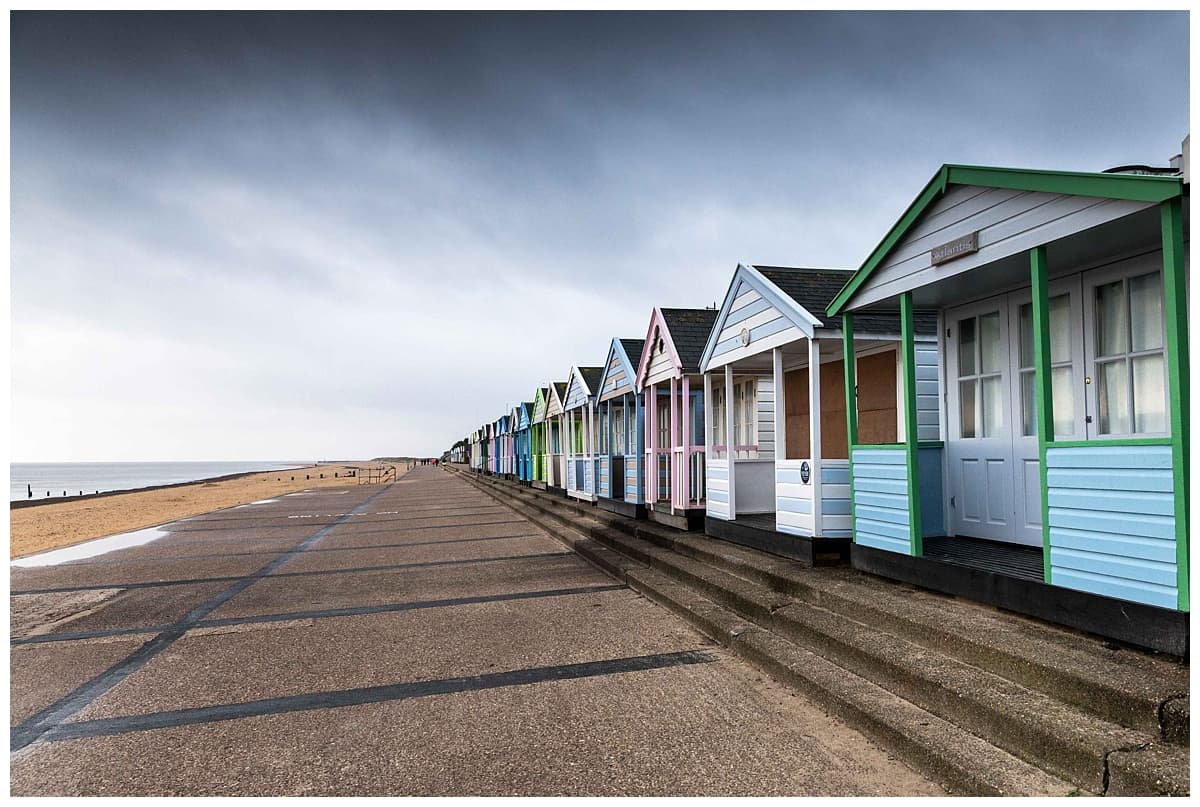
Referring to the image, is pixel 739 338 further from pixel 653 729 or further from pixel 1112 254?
pixel 653 729

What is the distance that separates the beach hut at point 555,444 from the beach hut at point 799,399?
33.5ft

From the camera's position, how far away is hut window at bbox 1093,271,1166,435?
4.71 metres

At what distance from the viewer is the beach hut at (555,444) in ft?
70.0

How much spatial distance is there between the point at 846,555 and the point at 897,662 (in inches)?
126

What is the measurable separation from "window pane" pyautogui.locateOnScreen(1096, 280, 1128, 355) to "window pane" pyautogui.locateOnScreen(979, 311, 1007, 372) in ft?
3.84

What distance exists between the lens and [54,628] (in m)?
6.79

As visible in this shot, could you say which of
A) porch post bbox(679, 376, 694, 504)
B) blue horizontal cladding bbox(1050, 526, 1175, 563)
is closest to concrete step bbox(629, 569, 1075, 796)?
blue horizontal cladding bbox(1050, 526, 1175, 563)

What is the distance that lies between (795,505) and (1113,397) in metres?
3.35

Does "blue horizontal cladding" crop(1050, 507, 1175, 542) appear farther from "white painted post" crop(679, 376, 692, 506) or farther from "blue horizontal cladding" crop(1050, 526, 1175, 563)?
"white painted post" crop(679, 376, 692, 506)

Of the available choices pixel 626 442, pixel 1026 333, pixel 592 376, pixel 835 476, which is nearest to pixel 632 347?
pixel 626 442

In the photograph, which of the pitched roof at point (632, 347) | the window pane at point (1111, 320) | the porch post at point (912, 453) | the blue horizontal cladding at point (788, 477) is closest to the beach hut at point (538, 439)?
the pitched roof at point (632, 347)

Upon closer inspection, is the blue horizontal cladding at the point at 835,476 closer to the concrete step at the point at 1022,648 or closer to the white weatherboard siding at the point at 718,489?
the concrete step at the point at 1022,648

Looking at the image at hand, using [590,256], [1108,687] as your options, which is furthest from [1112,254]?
[590,256]

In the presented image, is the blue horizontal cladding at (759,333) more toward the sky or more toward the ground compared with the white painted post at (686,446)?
more toward the sky
